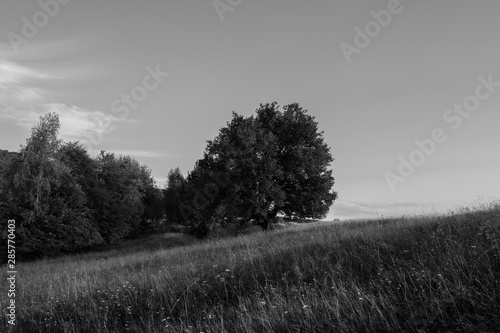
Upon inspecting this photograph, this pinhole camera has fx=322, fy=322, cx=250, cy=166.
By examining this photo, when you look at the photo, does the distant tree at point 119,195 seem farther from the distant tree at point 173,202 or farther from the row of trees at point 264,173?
the row of trees at point 264,173

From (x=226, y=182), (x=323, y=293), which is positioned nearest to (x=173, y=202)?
(x=226, y=182)

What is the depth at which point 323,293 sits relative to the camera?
22.0ft

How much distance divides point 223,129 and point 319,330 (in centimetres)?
2875

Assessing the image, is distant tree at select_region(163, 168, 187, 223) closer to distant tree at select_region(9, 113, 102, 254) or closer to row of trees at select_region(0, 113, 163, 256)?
row of trees at select_region(0, 113, 163, 256)

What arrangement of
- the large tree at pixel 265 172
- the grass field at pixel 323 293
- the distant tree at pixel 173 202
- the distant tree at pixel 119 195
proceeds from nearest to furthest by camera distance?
1. the grass field at pixel 323 293
2. the large tree at pixel 265 172
3. the distant tree at pixel 119 195
4. the distant tree at pixel 173 202

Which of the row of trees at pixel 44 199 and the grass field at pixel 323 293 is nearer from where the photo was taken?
the grass field at pixel 323 293

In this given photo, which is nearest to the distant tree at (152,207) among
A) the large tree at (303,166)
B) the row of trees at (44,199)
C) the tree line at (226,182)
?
the row of trees at (44,199)

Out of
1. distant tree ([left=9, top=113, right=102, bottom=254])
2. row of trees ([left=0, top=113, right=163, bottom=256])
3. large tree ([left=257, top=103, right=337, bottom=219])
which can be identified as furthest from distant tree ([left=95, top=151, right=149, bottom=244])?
large tree ([left=257, top=103, right=337, bottom=219])

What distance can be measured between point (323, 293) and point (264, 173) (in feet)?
75.0

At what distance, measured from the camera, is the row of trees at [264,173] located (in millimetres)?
29469

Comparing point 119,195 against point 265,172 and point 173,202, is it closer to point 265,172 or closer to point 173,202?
point 173,202

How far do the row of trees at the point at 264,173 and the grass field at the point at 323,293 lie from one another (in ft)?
57.7

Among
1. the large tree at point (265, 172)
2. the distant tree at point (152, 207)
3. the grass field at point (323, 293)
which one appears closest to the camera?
the grass field at point (323, 293)

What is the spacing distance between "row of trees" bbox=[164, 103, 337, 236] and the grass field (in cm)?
1759
